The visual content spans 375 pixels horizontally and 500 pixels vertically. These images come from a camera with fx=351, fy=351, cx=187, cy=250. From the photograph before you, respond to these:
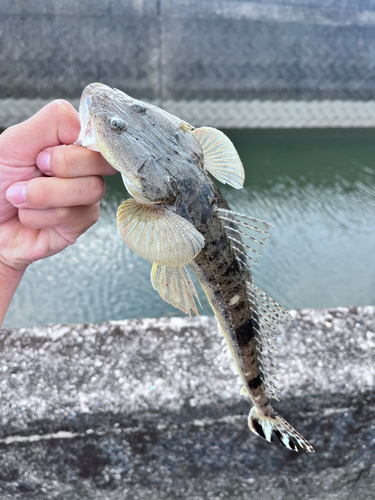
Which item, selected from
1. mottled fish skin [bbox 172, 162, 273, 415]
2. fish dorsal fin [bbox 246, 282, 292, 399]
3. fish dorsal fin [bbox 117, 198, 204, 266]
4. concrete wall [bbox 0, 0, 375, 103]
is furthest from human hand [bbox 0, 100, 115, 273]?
concrete wall [bbox 0, 0, 375, 103]

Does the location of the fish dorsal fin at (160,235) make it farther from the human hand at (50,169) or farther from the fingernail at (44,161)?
the fingernail at (44,161)

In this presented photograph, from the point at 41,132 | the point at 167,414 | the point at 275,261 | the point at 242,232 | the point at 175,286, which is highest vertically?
the point at 41,132

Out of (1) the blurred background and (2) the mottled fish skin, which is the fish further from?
(1) the blurred background

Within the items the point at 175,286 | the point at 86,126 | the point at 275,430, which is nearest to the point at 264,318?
the point at 175,286

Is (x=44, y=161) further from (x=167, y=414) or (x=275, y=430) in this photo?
(x=275, y=430)

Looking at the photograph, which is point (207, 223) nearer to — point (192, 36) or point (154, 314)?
point (154, 314)
